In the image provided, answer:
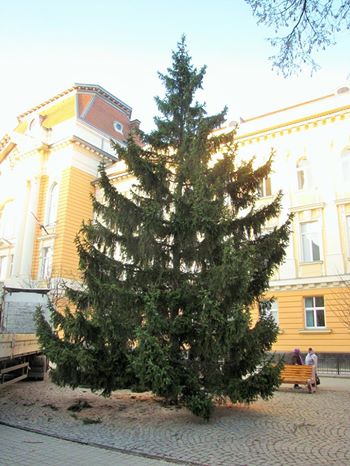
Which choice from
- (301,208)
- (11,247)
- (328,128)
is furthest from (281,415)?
(11,247)

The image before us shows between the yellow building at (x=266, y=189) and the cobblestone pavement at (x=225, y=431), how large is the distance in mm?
8944

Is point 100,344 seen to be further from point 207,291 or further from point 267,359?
point 267,359

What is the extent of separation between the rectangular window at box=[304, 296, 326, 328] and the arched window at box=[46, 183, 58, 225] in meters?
22.0

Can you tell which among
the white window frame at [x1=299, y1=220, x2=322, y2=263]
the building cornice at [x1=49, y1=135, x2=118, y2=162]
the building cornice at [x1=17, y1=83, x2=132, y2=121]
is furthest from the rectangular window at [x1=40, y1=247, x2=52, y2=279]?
the white window frame at [x1=299, y1=220, x2=322, y2=263]

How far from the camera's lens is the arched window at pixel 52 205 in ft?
123

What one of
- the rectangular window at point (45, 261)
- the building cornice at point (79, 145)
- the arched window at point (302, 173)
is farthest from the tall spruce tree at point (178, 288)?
the building cornice at point (79, 145)

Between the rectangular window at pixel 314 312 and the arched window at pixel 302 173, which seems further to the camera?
the arched window at pixel 302 173

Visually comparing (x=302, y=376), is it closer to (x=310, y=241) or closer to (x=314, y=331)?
(x=314, y=331)

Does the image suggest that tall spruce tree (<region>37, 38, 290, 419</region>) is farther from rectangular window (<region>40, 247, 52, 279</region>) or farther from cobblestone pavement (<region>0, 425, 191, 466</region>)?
rectangular window (<region>40, 247, 52, 279</region>)

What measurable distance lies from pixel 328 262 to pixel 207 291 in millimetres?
17612

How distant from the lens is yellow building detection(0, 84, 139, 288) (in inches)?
1407

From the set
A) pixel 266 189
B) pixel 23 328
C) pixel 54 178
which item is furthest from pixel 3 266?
pixel 23 328

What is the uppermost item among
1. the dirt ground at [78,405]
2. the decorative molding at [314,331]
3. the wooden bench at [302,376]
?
the decorative molding at [314,331]

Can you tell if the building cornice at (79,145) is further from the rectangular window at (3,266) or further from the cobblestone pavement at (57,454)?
the cobblestone pavement at (57,454)
